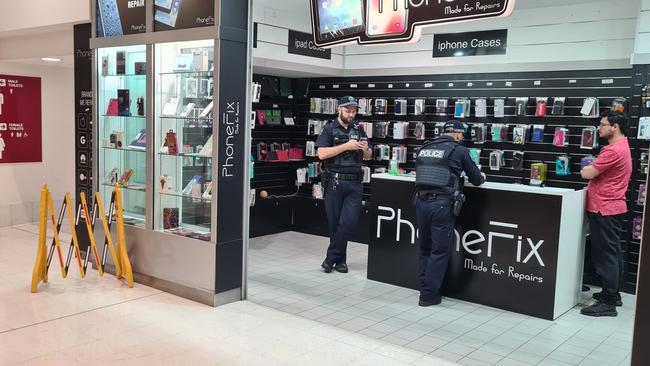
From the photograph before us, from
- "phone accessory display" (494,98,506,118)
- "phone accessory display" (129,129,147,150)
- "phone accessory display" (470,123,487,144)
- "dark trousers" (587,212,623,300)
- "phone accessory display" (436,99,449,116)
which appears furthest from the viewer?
"phone accessory display" (436,99,449,116)

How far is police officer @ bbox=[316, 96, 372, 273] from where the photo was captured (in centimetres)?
657

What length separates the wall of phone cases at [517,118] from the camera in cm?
629

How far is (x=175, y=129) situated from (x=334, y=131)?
1.83m

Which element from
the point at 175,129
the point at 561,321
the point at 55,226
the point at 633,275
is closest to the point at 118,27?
the point at 175,129

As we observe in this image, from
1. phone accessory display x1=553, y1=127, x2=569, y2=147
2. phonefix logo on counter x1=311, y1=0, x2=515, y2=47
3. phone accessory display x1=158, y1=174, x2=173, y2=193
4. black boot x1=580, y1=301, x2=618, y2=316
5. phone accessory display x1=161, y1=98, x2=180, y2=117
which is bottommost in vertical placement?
black boot x1=580, y1=301, x2=618, y2=316

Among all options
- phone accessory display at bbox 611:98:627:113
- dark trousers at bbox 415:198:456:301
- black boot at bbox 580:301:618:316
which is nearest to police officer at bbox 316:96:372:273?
dark trousers at bbox 415:198:456:301

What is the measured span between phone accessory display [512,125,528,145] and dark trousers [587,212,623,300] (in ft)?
5.27

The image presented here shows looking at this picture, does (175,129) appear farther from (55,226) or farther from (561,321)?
(561,321)

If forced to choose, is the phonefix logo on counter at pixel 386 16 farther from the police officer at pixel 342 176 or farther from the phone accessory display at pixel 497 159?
the phone accessory display at pixel 497 159

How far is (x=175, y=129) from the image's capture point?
5.76 meters

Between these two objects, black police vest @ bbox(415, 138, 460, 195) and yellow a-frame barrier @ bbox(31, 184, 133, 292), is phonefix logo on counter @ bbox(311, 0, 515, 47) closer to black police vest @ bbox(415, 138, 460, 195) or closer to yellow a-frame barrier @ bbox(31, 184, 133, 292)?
black police vest @ bbox(415, 138, 460, 195)

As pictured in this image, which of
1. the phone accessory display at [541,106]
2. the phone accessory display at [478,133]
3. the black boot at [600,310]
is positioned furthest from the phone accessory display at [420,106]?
the black boot at [600,310]

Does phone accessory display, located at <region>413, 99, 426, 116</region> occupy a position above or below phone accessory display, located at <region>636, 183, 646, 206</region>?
above

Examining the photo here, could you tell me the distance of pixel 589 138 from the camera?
6.46m
